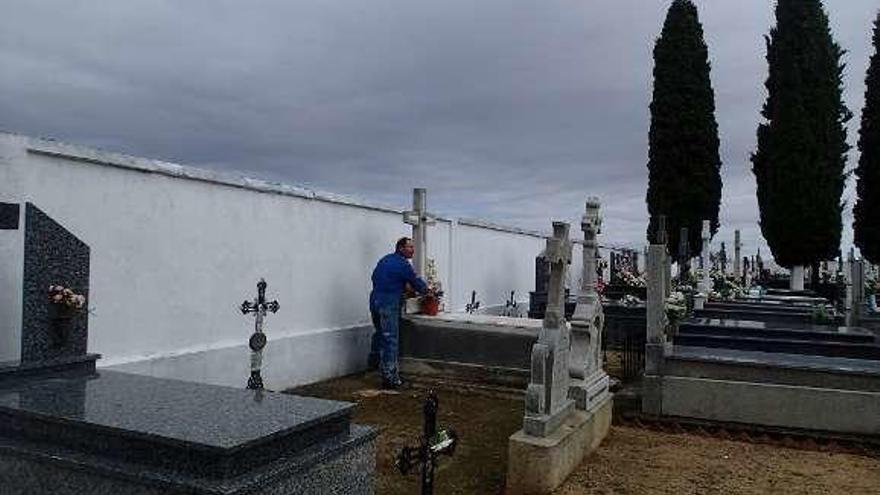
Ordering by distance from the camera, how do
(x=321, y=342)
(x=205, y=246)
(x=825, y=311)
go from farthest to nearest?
(x=825, y=311) → (x=321, y=342) → (x=205, y=246)

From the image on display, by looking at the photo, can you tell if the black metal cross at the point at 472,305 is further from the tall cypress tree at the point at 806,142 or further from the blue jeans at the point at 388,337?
the tall cypress tree at the point at 806,142

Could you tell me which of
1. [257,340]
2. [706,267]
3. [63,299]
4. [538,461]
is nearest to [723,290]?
[706,267]

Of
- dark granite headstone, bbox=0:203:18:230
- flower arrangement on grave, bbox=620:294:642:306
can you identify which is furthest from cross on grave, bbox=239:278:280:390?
flower arrangement on grave, bbox=620:294:642:306

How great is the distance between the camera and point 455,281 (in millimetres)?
14164

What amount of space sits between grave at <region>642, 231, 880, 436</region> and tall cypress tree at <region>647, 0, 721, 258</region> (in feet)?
48.0

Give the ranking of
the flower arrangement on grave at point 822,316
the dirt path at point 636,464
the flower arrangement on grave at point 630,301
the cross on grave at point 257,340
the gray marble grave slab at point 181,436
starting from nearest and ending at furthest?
1. the gray marble grave slab at point 181,436
2. the dirt path at point 636,464
3. the cross on grave at point 257,340
4. the flower arrangement on grave at point 822,316
5. the flower arrangement on grave at point 630,301

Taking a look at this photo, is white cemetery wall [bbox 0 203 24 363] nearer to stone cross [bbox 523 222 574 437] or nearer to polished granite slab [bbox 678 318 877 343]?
stone cross [bbox 523 222 574 437]

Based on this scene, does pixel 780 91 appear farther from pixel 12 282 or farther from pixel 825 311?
pixel 12 282

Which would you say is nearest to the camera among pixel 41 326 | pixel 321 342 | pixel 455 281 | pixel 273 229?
pixel 41 326

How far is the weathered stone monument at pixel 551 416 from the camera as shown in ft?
16.6

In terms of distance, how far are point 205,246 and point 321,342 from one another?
98.0 inches

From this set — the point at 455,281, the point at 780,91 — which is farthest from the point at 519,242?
the point at 780,91

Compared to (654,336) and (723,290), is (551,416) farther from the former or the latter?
(723,290)

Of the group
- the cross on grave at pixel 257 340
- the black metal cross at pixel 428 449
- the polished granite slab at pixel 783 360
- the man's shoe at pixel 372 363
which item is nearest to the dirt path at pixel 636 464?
the polished granite slab at pixel 783 360
